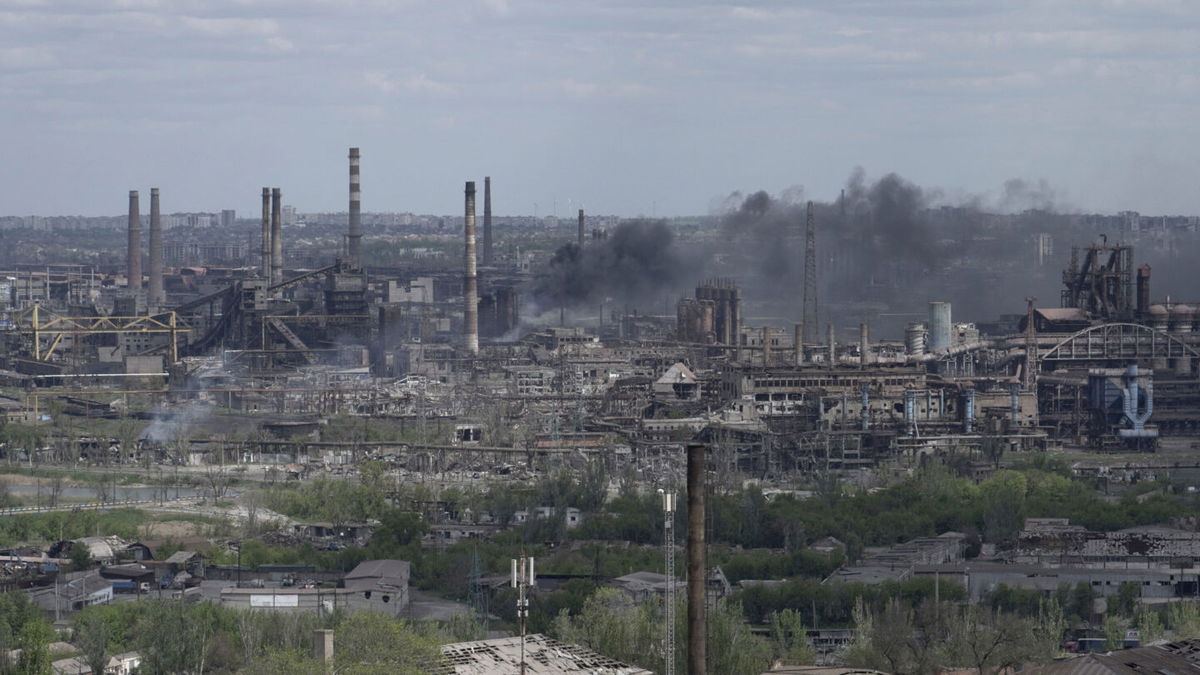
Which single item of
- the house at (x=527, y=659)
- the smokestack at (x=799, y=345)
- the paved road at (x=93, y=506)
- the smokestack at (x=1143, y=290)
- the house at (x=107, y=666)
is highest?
the smokestack at (x=1143, y=290)

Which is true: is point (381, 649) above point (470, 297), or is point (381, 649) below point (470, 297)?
below

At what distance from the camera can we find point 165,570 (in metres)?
31.3

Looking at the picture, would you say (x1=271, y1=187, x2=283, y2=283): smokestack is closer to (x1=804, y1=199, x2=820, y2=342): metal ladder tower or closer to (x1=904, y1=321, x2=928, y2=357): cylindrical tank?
(x1=804, y1=199, x2=820, y2=342): metal ladder tower

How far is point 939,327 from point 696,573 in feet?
135

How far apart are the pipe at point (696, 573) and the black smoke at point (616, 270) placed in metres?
57.9

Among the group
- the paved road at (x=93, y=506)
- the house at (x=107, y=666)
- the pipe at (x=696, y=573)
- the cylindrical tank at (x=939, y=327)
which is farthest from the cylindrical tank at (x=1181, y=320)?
the pipe at (x=696, y=573)

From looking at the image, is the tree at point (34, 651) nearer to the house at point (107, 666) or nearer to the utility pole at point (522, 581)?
the house at point (107, 666)

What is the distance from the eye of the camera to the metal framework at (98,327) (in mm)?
67125

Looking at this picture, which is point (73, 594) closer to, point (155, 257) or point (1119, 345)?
point (1119, 345)

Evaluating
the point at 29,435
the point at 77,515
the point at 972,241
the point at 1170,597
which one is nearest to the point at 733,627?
the point at 1170,597

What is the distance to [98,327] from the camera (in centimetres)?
6962

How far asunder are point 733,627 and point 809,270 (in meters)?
49.3

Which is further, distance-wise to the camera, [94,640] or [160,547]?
[160,547]

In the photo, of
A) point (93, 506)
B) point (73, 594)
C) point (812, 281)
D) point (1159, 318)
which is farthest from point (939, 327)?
point (73, 594)
